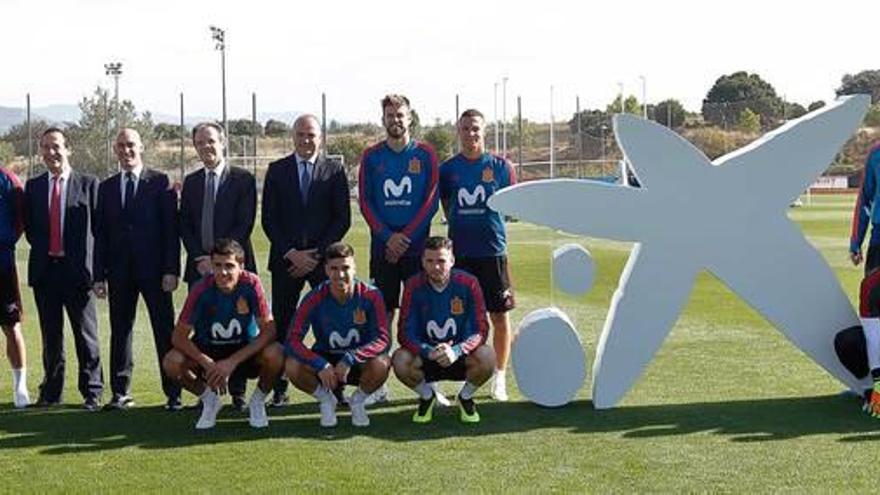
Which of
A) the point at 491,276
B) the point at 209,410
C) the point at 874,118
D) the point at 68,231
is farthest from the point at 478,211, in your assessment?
the point at 874,118

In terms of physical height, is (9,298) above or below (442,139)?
below

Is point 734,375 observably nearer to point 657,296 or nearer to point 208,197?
point 657,296

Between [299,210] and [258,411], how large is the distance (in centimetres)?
125

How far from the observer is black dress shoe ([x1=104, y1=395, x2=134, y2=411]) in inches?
255

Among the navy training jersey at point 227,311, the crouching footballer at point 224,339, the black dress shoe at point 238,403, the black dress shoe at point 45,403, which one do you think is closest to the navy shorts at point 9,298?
the black dress shoe at point 45,403

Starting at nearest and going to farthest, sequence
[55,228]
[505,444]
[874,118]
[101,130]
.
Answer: [505,444] → [55,228] → [101,130] → [874,118]

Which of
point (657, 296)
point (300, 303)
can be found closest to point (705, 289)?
point (657, 296)

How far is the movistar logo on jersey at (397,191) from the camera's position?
653 centimetres

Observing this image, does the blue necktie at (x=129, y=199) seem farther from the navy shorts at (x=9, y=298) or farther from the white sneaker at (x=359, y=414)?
the white sneaker at (x=359, y=414)

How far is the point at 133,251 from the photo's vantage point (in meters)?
6.51

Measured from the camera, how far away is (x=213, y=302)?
20.1 feet

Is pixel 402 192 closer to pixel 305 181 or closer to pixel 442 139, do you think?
pixel 305 181

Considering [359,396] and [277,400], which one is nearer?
[359,396]

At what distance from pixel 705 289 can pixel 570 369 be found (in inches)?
242
